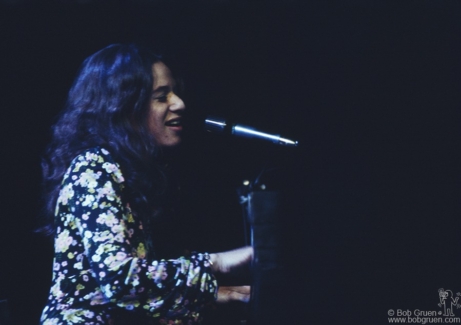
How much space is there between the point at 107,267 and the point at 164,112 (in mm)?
744

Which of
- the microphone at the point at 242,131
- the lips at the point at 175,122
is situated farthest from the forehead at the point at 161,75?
the microphone at the point at 242,131

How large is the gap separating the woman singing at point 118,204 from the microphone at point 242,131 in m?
0.20

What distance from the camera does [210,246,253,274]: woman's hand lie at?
164cm

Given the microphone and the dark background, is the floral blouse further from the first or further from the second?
the dark background

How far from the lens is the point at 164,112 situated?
204 centimetres

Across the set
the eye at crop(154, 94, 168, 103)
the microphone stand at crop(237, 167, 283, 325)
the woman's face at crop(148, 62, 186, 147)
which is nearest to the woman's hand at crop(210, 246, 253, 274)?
the microphone stand at crop(237, 167, 283, 325)

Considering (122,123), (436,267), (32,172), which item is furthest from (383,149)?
(32,172)

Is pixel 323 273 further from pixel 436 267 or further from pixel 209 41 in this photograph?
pixel 209 41

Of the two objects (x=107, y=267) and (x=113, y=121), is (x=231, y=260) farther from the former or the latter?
(x=113, y=121)

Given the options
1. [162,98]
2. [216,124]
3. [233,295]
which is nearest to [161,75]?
[162,98]

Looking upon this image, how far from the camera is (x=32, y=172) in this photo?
241 cm

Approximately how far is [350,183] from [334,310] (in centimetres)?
100

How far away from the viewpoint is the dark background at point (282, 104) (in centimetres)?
233

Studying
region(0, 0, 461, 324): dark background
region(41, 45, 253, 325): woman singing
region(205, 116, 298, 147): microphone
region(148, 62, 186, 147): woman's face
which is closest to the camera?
region(41, 45, 253, 325): woman singing
